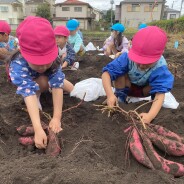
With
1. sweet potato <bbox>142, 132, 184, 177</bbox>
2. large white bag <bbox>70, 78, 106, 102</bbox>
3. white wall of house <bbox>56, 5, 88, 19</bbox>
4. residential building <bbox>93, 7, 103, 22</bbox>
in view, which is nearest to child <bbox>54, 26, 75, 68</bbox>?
large white bag <bbox>70, 78, 106, 102</bbox>

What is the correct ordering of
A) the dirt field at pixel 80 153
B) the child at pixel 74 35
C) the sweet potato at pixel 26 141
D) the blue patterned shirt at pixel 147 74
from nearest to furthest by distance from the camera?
the dirt field at pixel 80 153 → the sweet potato at pixel 26 141 → the blue patterned shirt at pixel 147 74 → the child at pixel 74 35

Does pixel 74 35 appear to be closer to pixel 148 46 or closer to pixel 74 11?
pixel 148 46

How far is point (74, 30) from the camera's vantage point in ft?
17.4

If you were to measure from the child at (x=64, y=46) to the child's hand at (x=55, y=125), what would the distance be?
7.24 feet

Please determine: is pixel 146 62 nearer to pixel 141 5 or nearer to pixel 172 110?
pixel 172 110

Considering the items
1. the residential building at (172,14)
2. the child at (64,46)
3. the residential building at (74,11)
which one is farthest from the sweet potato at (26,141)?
the residential building at (172,14)

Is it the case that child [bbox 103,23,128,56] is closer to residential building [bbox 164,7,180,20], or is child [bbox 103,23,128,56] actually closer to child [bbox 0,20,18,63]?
child [bbox 0,20,18,63]

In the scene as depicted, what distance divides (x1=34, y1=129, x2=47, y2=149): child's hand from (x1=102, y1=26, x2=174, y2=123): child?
62 centimetres

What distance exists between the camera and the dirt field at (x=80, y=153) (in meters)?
1.29

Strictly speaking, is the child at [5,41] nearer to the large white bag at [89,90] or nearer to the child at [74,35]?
the child at [74,35]

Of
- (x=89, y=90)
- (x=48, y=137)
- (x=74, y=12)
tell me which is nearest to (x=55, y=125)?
(x=48, y=137)

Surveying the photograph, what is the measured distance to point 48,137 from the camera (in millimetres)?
1739

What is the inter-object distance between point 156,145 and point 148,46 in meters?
0.69

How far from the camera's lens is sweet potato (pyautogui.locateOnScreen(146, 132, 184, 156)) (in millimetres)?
1627
